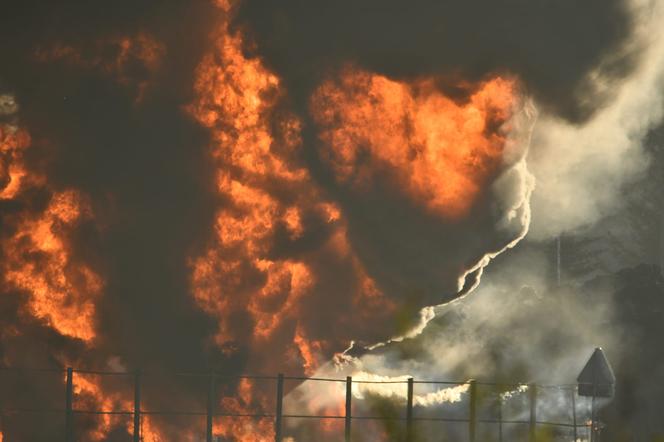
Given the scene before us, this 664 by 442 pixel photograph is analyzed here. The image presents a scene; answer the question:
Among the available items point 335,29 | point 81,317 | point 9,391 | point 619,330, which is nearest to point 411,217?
point 335,29

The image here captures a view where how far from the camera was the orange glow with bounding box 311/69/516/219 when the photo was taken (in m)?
34.4

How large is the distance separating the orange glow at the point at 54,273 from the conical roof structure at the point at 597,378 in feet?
39.2

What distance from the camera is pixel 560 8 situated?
116 ft

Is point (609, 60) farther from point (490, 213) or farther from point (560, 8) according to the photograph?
point (490, 213)

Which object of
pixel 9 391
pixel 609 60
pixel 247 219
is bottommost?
pixel 9 391

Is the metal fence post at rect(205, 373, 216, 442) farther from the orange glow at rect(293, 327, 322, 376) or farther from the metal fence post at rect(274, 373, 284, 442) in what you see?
the orange glow at rect(293, 327, 322, 376)

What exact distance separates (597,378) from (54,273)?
13128 mm

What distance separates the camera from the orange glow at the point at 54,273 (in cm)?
3503

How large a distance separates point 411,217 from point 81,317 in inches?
319

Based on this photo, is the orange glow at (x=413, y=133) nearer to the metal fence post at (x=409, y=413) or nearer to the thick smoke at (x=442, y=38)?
the thick smoke at (x=442, y=38)

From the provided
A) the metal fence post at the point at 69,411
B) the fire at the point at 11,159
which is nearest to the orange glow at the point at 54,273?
the fire at the point at 11,159

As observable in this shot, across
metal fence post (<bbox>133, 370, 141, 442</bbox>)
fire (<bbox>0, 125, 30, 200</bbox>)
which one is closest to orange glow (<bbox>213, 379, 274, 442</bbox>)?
metal fence post (<bbox>133, 370, 141, 442</bbox>)

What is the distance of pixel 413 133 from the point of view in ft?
114

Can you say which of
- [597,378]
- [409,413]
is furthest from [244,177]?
[597,378]
